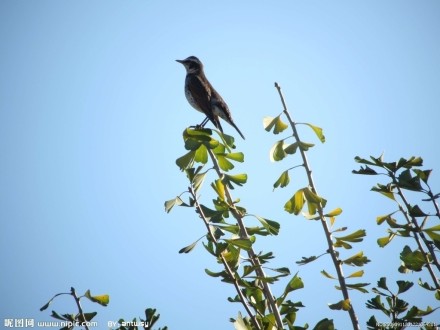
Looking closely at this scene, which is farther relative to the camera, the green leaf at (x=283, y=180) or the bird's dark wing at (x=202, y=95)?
the bird's dark wing at (x=202, y=95)

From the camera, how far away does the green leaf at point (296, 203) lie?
10.4 feet

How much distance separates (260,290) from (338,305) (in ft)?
1.82

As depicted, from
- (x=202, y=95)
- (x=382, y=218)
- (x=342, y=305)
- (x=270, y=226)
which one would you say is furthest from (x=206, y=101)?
(x=342, y=305)

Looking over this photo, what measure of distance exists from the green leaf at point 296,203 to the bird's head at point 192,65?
6.13 metres

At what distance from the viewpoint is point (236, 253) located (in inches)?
109

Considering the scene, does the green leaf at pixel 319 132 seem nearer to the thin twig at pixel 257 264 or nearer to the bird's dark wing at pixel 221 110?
the thin twig at pixel 257 264

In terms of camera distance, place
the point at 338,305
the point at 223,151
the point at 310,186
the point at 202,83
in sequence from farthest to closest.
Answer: the point at 202,83, the point at 223,151, the point at 310,186, the point at 338,305

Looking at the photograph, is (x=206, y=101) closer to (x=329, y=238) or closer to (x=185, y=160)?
Answer: (x=185, y=160)

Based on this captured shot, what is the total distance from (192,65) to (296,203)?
656 cm

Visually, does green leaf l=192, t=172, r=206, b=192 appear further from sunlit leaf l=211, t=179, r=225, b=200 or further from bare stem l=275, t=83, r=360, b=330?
bare stem l=275, t=83, r=360, b=330

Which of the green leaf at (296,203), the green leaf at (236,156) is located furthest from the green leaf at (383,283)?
the green leaf at (236,156)

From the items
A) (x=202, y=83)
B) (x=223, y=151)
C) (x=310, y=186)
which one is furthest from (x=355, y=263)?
(x=202, y=83)

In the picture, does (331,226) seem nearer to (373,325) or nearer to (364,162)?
(364,162)

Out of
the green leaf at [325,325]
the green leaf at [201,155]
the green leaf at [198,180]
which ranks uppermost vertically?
the green leaf at [201,155]
